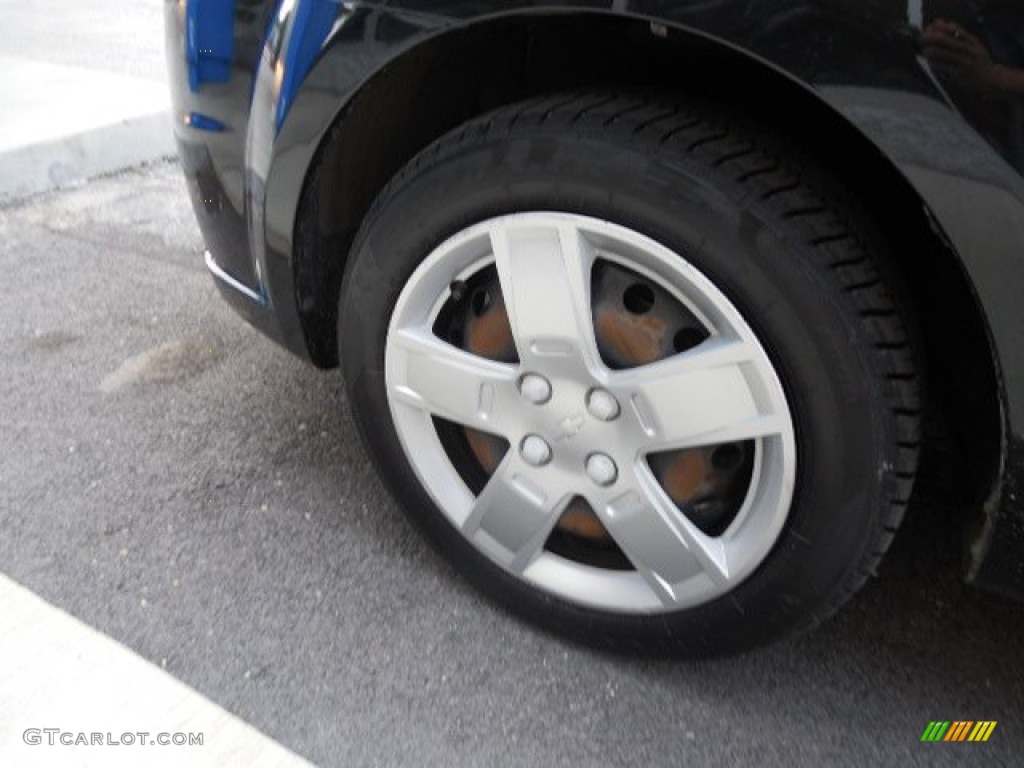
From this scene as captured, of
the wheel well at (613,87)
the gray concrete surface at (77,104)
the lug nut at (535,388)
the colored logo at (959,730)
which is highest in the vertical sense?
the wheel well at (613,87)

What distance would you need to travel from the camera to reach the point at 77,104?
13.5 feet

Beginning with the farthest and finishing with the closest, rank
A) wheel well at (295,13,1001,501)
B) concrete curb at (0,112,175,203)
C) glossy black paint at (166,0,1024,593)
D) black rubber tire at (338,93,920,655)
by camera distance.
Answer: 1. concrete curb at (0,112,175,203)
2. wheel well at (295,13,1001,501)
3. black rubber tire at (338,93,920,655)
4. glossy black paint at (166,0,1024,593)

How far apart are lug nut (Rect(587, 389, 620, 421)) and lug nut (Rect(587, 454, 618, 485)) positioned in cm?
7

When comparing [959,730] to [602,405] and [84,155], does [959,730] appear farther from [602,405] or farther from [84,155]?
[84,155]

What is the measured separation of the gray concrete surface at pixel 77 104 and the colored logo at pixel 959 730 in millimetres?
3399

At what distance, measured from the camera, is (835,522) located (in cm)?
130

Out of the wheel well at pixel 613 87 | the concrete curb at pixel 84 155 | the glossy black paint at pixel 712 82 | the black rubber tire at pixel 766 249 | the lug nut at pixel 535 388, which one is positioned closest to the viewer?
the glossy black paint at pixel 712 82

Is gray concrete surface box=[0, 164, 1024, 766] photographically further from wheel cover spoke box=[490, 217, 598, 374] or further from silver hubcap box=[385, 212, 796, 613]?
wheel cover spoke box=[490, 217, 598, 374]

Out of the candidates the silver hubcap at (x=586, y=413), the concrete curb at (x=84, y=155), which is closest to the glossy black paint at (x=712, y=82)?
the silver hubcap at (x=586, y=413)

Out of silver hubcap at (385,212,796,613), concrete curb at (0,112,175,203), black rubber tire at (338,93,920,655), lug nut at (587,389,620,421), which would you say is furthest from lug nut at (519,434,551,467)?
concrete curb at (0,112,175,203)

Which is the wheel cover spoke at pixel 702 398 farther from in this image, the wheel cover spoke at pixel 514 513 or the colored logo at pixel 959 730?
the colored logo at pixel 959 730

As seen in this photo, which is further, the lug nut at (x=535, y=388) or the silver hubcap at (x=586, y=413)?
the lug nut at (x=535, y=388)

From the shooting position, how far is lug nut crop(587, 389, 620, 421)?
4.58 feet

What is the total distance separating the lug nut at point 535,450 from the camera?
4.88 ft
